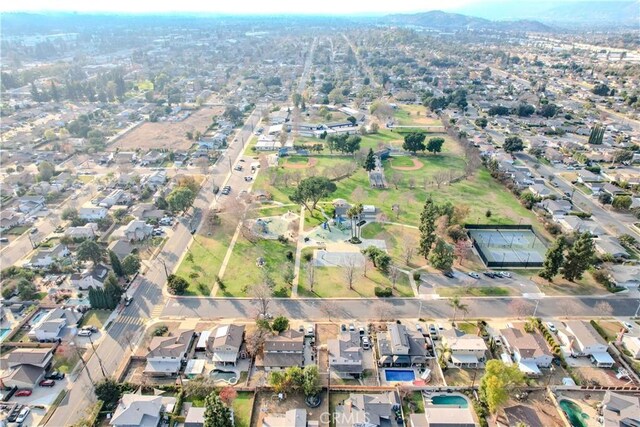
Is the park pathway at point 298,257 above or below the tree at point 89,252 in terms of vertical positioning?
below

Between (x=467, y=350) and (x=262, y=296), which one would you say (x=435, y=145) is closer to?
(x=467, y=350)

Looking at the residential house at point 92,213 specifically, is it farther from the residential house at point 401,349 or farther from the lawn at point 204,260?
the residential house at point 401,349

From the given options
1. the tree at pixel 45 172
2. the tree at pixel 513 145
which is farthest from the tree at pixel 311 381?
the tree at pixel 513 145

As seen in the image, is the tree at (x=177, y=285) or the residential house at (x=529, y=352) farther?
Result: the tree at (x=177, y=285)

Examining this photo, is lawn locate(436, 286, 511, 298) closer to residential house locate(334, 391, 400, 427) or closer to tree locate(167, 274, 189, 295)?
residential house locate(334, 391, 400, 427)

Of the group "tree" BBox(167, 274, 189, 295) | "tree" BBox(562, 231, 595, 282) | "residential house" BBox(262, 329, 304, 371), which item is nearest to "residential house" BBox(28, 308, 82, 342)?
"tree" BBox(167, 274, 189, 295)

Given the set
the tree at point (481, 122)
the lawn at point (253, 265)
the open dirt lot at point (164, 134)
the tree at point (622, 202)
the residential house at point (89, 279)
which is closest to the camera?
the residential house at point (89, 279)
